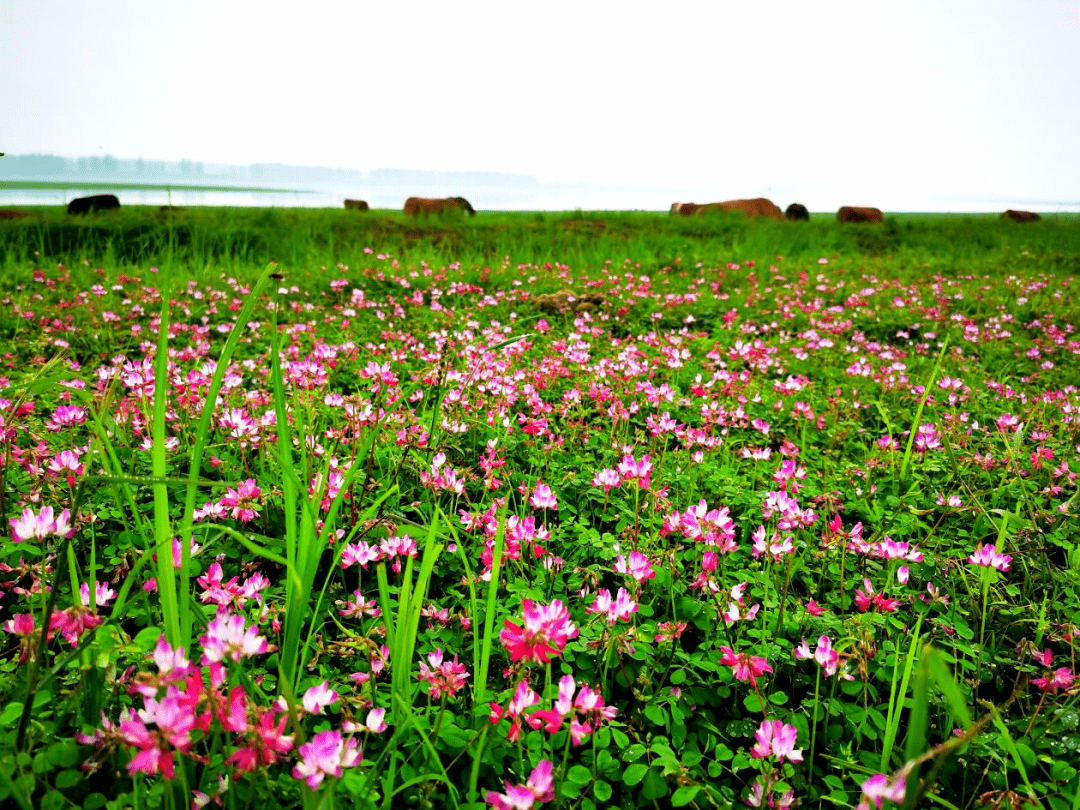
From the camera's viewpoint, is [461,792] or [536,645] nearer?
[536,645]

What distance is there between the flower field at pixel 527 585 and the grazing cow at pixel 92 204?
44.5ft

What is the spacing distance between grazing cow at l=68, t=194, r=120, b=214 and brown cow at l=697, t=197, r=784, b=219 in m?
17.1

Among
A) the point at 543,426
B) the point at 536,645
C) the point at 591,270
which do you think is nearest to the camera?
the point at 536,645

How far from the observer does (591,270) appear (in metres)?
8.41

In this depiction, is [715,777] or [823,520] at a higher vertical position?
[823,520]

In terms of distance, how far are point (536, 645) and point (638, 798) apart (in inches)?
21.9

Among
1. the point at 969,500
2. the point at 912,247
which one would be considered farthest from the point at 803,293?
the point at 912,247

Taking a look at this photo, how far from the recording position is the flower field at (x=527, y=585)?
133 centimetres

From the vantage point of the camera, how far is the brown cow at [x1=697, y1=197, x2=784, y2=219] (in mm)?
21078

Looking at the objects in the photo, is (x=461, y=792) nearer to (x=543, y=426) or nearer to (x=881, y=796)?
(x=881, y=796)

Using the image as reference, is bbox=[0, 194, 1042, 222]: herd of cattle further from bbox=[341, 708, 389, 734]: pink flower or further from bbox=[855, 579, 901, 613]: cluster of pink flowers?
bbox=[341, 708, 389, 734]: pink flower

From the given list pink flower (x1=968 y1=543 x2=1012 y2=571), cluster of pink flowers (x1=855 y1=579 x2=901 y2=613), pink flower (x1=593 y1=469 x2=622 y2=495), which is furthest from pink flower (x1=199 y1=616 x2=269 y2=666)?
pink flower (x1=968 y1=543 x2=1012 y2=571)

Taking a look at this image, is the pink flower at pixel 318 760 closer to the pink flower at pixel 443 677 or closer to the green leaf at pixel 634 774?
the pink flower at pixel 443 677

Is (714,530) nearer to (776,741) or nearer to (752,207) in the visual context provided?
(776,741)
